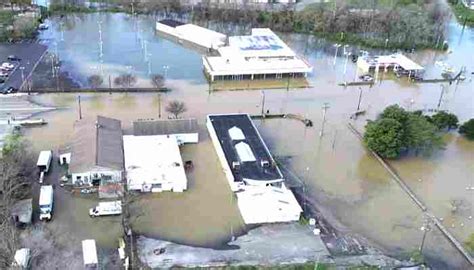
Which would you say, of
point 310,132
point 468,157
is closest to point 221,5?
point 310,132

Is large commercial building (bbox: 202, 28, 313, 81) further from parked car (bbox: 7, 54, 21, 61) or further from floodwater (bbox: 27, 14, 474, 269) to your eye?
parked car (bbox: 7, 54, 21, 61)

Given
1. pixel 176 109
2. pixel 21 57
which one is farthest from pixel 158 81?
pixel 21 57

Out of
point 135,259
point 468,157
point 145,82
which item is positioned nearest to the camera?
point 135,259

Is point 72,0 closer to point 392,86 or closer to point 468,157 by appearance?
point 392,86

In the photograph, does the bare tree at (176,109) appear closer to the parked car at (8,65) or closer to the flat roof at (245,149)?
the flat roof at (245,149)

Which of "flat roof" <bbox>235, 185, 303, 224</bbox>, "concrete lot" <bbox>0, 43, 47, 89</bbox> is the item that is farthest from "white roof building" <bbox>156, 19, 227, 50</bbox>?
"flat roof" <bbox>235, 185, 303, 224</bbox>

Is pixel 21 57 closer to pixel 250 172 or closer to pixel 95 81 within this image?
pixel 95 81
